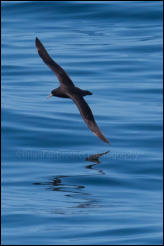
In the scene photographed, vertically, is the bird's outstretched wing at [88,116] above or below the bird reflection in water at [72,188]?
above

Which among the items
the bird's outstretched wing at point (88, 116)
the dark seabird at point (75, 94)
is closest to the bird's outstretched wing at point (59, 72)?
the dark seabird at point (75, 94)

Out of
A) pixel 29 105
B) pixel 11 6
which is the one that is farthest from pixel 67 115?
pixel 11 6

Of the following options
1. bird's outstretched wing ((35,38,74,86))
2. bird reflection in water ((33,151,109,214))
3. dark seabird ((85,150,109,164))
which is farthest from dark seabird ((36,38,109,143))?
dark seabird ((85,150,109,164))

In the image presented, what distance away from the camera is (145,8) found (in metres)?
28.2

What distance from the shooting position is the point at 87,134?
54.4 feet

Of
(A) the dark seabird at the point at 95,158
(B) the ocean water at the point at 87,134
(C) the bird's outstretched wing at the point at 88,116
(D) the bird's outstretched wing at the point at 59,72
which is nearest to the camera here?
Answer: (B) the ocean water at the point at 87,134

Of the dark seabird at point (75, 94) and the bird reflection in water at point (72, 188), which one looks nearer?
the bird reflection in water at point (72, 188)

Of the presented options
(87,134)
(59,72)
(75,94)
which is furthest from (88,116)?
(87,134)

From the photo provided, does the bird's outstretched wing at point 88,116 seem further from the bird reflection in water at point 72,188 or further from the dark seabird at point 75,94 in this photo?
the bird reflection in water at point 72,188

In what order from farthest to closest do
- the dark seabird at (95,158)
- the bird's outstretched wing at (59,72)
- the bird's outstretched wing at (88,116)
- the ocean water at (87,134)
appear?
the dark seabird at (95,158) → the bird's outstretched wing at (59,72) → the bird's outstretched wing at (88,116) → the ocean water at (87,134)

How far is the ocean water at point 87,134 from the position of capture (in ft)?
39.9

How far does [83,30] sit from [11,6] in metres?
3.72

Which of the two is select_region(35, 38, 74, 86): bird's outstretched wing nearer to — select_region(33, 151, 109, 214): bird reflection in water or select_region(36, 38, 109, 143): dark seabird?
select_region(36, 38, 109, 143): dark seabird

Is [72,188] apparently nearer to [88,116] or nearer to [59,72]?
[88,116]
